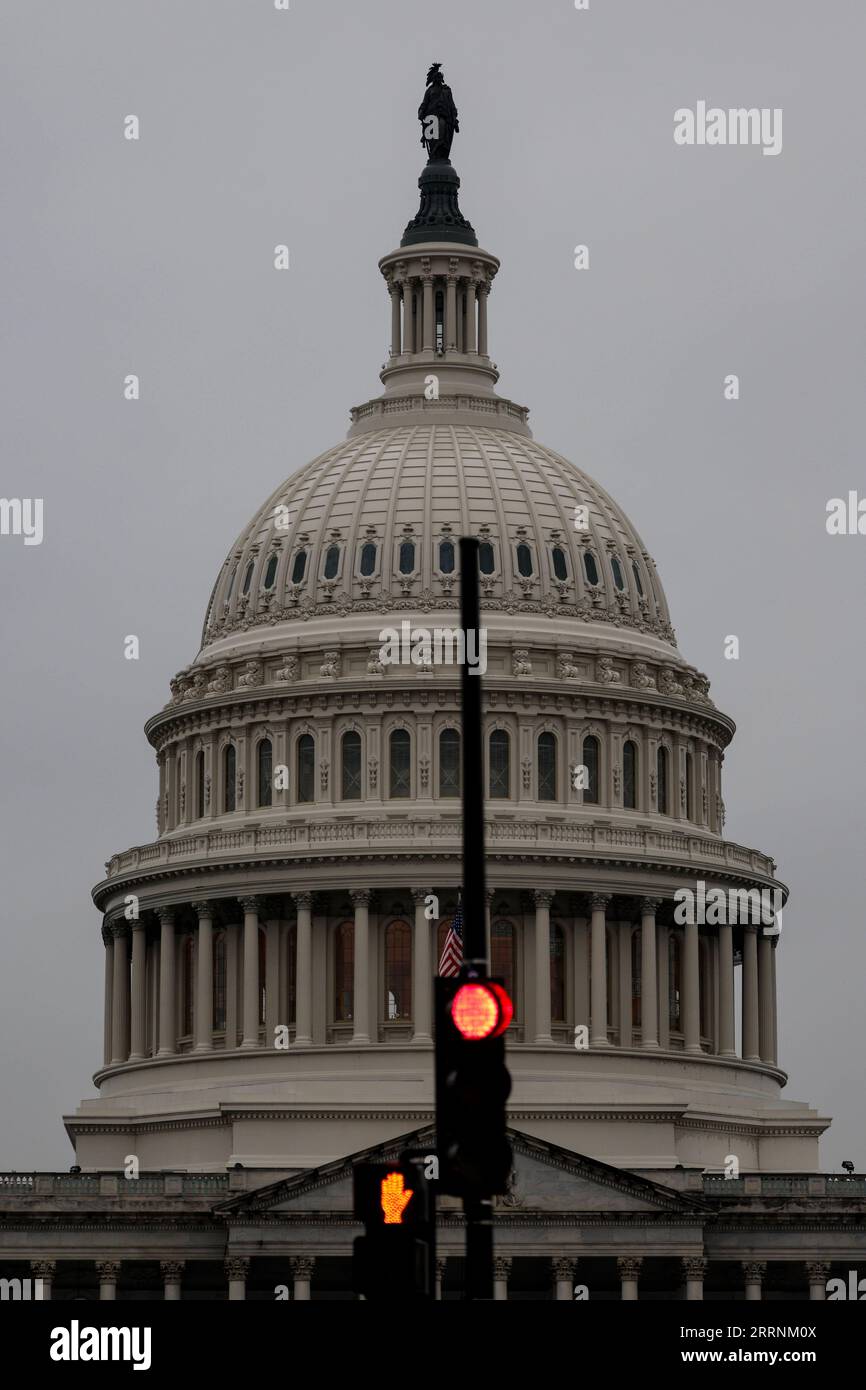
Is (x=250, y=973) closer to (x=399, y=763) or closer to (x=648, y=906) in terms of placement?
(x=399, y=763)

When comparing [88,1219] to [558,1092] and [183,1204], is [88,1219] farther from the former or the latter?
[558,1092]

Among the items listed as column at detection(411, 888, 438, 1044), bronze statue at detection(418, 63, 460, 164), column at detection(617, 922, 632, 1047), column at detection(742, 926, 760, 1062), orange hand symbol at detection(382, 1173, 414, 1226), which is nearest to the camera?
orange hand symbol at detection(382, 1173, 414, 1226)

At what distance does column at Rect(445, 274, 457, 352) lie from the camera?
143375 millimetres

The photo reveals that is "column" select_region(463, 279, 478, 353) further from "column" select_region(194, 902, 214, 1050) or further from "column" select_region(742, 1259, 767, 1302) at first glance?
"column" select_region(742, 1259, 767, 1302)

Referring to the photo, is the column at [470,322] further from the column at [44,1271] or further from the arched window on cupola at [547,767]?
the column at [44,1271]

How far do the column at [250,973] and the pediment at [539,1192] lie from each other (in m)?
14.6

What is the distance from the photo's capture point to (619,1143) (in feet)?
412

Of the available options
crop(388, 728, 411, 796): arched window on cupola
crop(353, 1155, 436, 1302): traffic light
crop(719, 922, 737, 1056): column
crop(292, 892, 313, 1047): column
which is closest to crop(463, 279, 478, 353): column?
crop(388, 728, 411, 796): arched window on cupola

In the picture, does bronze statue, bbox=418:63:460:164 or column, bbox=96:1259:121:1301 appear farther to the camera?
bronze statue, bbox=418:63:460:164

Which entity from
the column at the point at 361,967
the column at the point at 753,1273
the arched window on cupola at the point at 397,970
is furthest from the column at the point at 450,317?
the column at the point at 753,1273

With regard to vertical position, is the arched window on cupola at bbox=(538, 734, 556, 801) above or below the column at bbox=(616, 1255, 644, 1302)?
above

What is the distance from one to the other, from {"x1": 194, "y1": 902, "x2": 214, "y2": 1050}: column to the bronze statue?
35623mm
